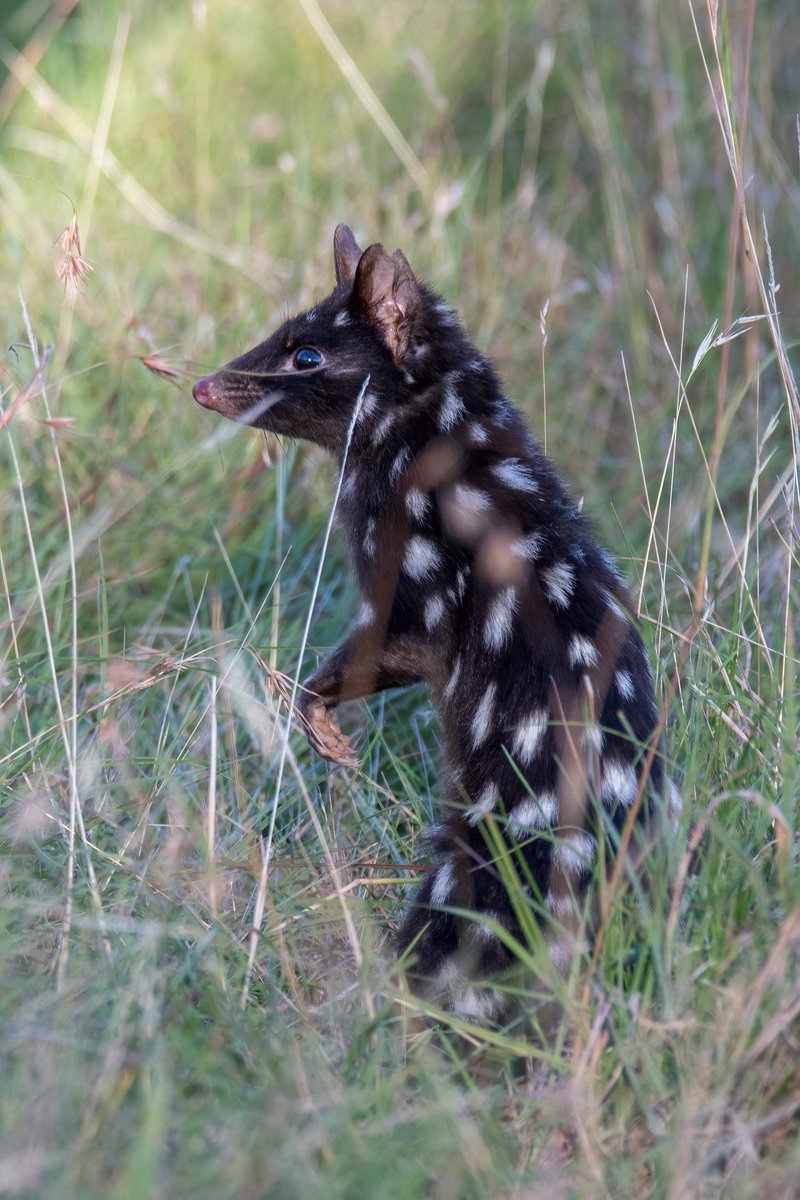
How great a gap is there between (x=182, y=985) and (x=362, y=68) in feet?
16.9

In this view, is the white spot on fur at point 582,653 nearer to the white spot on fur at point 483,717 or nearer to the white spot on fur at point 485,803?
the white spot on fur at point 483,717

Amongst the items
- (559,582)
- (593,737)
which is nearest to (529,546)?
(559,582)

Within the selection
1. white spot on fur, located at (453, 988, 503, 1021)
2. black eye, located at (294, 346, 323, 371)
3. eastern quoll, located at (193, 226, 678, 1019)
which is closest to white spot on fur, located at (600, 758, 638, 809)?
eastern quoll, located at (193, 226, 678, 1019)

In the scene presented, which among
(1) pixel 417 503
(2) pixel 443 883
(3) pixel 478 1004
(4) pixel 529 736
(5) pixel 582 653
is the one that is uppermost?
(1) pixel 417 503

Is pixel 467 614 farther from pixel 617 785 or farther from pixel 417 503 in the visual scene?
pixel 617 785

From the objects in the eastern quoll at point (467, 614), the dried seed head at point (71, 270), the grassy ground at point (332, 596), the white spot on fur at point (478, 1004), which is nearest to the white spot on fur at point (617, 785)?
the eastern quoll at point (467, 614)

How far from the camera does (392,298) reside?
126 inches

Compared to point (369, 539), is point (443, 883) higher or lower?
lower

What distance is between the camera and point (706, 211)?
5.79 metres

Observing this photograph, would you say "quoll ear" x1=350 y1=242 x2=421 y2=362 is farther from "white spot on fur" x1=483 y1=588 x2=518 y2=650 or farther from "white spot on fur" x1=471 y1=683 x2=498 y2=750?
"white spot on fur" x1=471 y1=683 x2=498 y2=750

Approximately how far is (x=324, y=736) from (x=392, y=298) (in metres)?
1.02

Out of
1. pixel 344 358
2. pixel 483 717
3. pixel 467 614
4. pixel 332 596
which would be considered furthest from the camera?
pixel 332 596

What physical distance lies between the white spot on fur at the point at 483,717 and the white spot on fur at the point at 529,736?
83 mm

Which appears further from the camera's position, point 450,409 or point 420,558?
point 450,409
